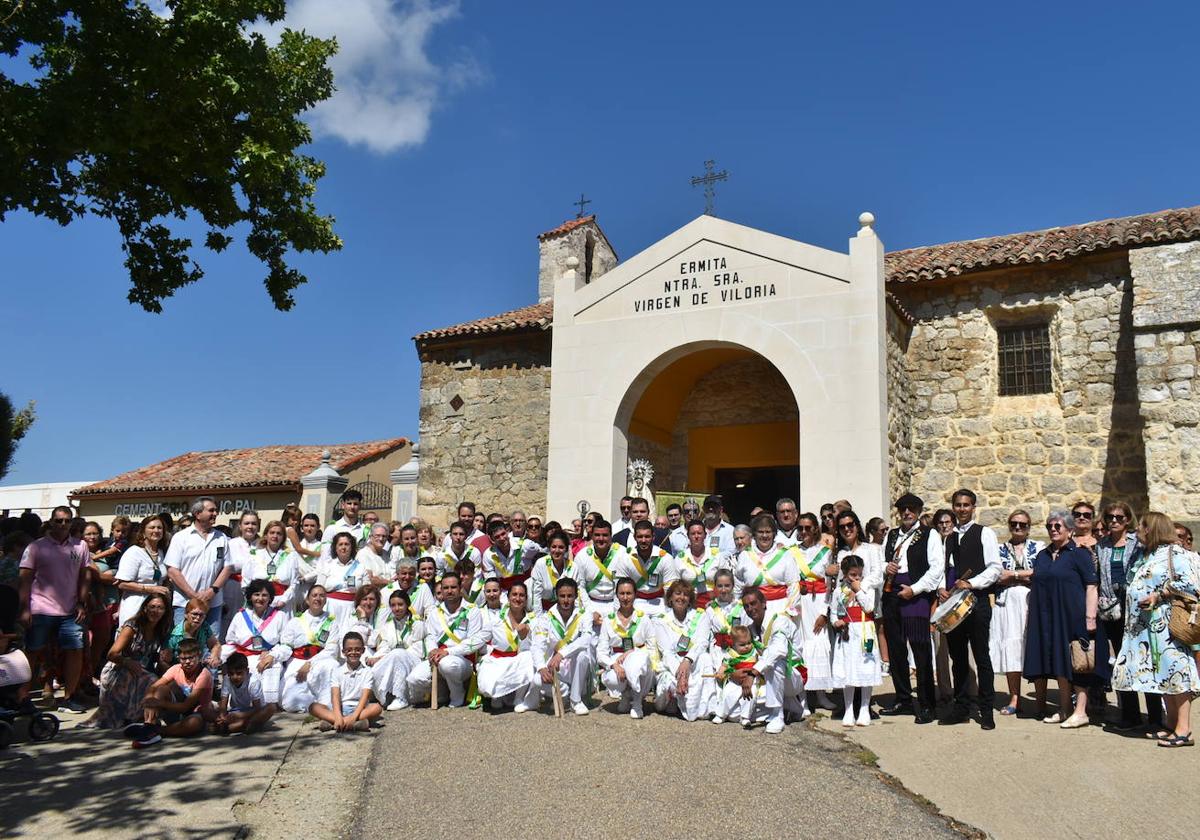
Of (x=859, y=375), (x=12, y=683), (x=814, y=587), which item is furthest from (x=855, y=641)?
(x=12, y=683)

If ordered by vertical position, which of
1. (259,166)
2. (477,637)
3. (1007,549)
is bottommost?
(477,637)

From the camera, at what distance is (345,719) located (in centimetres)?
658

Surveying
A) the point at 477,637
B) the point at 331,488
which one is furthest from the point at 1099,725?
the point at 331,488

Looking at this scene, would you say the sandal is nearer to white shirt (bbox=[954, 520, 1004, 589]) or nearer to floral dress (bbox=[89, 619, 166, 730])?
white shirt (bbox=[954, 520, 1004, 589])

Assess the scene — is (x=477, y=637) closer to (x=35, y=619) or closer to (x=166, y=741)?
(x=166, y=741)

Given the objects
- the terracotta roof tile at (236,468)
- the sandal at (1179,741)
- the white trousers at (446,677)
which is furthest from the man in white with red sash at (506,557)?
the terracotta roof tile at (236,468)

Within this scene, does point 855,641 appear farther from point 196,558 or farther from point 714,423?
point 714,423

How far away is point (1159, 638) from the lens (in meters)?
5.83

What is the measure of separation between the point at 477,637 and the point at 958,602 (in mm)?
3828

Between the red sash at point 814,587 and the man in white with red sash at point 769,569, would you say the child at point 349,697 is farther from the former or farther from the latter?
the red sash at point 814,587

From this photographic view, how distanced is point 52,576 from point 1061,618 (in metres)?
7.53

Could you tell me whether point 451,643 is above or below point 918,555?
below

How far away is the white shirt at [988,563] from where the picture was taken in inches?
252

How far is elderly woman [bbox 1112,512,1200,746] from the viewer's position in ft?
18.6
